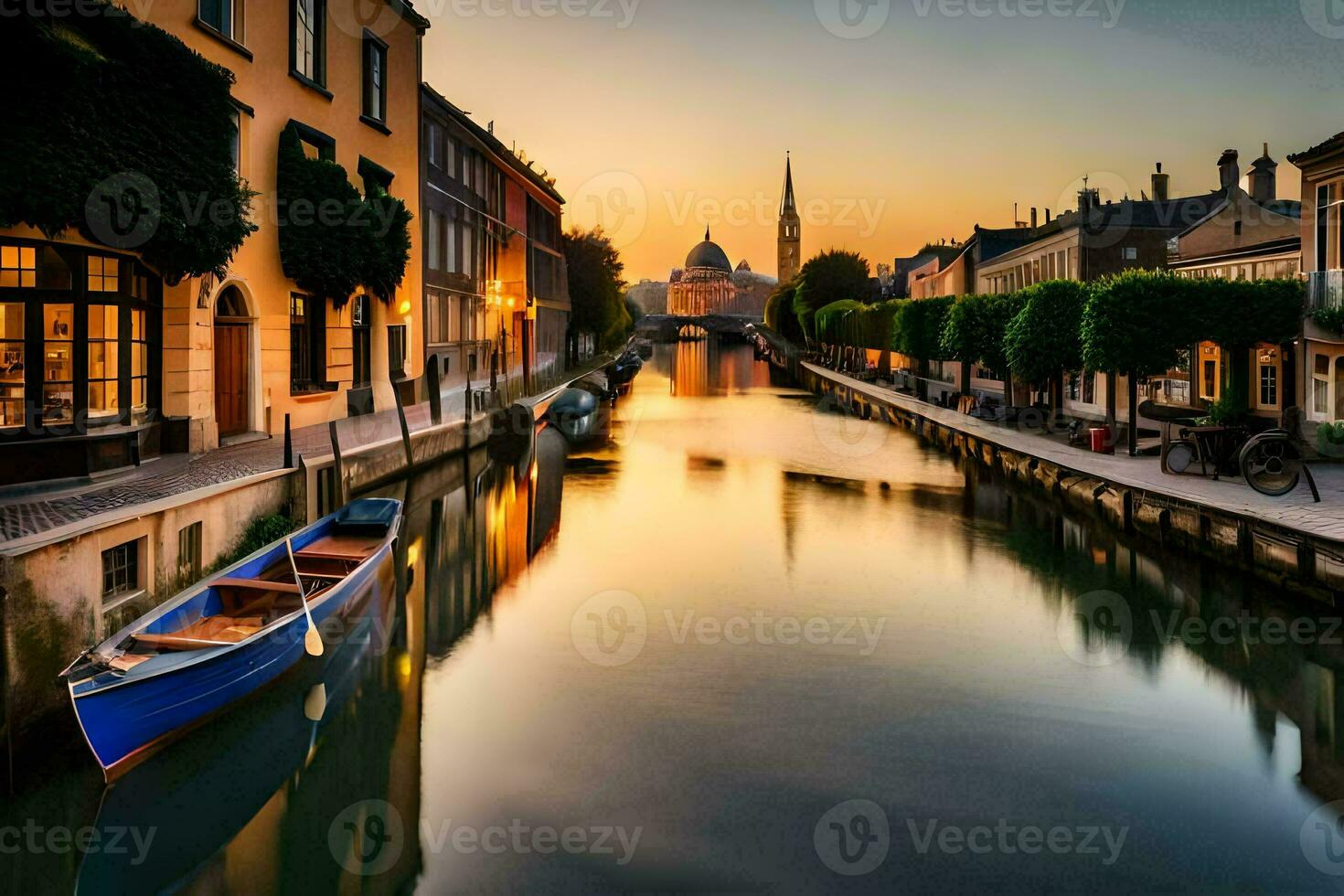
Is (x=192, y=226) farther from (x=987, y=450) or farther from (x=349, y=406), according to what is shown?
(x=987, y=450)

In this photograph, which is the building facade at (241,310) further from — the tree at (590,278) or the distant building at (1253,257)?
the tree at (590,278)

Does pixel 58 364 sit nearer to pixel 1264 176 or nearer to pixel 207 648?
pixel 207 648

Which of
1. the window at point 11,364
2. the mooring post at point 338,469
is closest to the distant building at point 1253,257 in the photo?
the mooring post at point 338,469

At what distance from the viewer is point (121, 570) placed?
12.7 meters

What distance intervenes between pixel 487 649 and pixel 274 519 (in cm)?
495

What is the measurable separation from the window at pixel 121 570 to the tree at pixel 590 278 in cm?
6709

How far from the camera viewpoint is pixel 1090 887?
8.42 m

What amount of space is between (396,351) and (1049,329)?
20908 mm

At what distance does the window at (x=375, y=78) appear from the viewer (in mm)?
31266

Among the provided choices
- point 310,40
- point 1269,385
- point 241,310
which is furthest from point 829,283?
point 241,310

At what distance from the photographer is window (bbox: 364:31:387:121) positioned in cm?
3127

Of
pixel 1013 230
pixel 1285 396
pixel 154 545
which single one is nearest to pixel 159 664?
pixel 154 545

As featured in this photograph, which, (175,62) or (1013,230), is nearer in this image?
(175,62)

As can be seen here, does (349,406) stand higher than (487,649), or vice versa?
(349,406)
